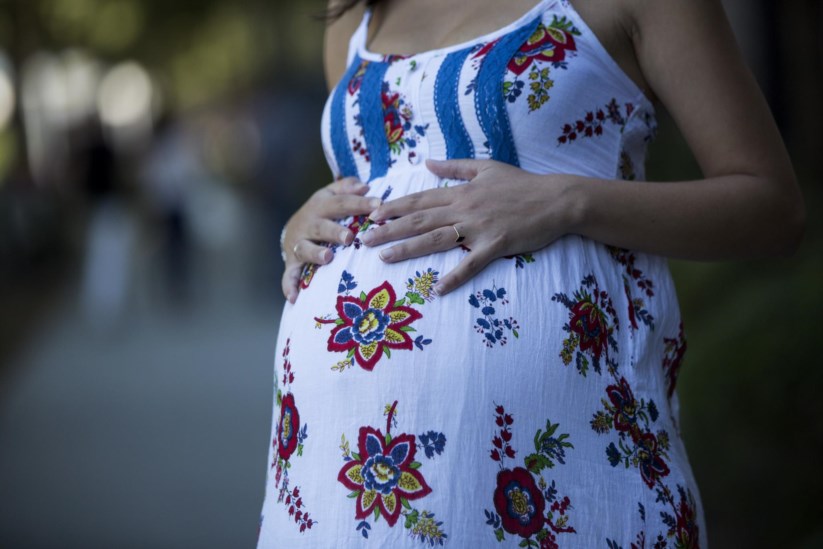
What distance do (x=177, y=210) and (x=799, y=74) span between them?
8241 millimetres

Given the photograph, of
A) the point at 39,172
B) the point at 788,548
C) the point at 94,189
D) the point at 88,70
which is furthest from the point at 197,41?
the point at 788,548

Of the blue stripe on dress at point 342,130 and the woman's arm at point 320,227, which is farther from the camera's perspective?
the blue stripe on dress at point 342,130

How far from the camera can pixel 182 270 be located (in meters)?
12.1

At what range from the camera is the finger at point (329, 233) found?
1898 mm

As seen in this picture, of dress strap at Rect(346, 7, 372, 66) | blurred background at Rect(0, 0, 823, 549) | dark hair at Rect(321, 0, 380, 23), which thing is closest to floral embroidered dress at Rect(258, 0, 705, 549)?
dress strap at Rect(346, 7, 372, 66)

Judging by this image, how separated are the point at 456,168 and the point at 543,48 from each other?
0.27 metres

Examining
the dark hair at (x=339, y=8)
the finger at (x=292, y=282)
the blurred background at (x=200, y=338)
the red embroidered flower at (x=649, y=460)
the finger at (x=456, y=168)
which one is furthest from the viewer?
the blurred background at (x=200, y=338)

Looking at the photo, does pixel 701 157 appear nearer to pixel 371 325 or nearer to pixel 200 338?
pixel 371 325

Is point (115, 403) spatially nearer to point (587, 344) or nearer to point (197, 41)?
point (587, 344)

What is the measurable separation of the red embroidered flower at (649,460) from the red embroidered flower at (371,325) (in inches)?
17.5

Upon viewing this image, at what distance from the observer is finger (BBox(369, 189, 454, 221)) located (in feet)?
5.83

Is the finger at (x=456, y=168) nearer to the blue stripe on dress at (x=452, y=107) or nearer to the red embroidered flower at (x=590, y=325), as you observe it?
the blue stripe on dress at (x=452, y=107)

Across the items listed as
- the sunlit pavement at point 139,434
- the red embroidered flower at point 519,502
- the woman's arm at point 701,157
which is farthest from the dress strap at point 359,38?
the sunlit pavement at point 139,434

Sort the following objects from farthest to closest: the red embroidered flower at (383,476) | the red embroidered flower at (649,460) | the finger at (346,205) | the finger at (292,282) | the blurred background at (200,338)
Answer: the blurred background at (200,338) < the finger at (292,282) < the finger at (346,205) < the red embroidered flower at (649,460) < the red embroidered flower at (383,476)
